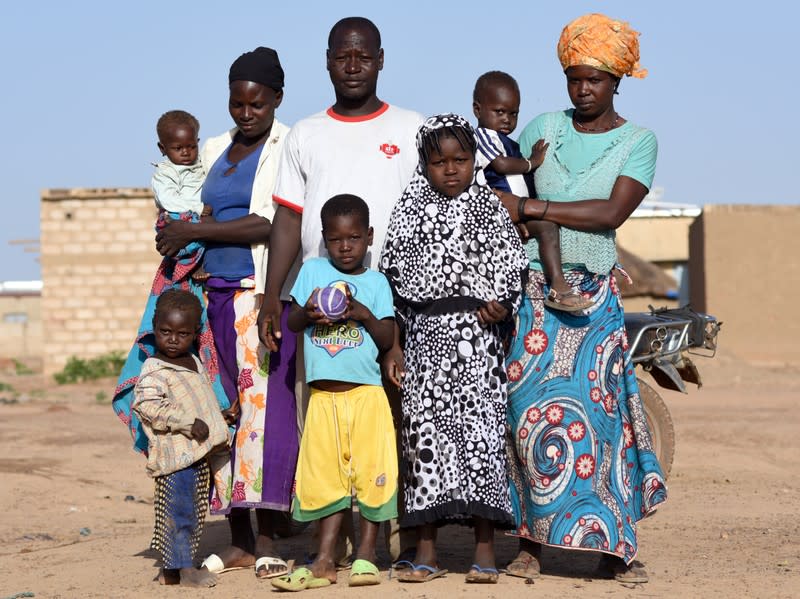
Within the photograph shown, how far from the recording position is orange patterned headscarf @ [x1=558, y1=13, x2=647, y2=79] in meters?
4.96

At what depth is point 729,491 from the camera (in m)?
8.05

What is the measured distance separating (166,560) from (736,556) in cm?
260

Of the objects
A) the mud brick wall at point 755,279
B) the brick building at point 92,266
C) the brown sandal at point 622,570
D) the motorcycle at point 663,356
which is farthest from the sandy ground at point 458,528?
the mud brick wall at point 755,279

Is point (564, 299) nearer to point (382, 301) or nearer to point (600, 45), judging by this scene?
point (382, 301)

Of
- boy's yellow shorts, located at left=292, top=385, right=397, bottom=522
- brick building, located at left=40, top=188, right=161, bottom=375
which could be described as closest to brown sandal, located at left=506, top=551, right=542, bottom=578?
boy's yellow shorts, located at left=292, top=385, right=397, bottom=522

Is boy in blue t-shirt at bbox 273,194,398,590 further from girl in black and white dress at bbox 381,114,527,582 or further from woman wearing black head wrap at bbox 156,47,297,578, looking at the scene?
woman wearing black head wrap at bbox 156,47,297,578

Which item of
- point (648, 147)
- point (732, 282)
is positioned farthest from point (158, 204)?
point (732, 282)

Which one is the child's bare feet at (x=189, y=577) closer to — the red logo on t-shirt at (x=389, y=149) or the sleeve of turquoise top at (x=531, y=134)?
the red logo on t-shirt at (x=389, y=149)


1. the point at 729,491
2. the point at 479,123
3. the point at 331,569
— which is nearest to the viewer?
the point at 331,569

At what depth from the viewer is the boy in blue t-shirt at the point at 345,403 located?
4.97 metres

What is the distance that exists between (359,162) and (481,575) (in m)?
1.77

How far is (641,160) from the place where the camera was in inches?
200

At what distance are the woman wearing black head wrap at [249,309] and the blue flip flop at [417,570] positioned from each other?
614 mm

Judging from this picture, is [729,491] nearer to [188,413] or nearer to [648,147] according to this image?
[648,147]
